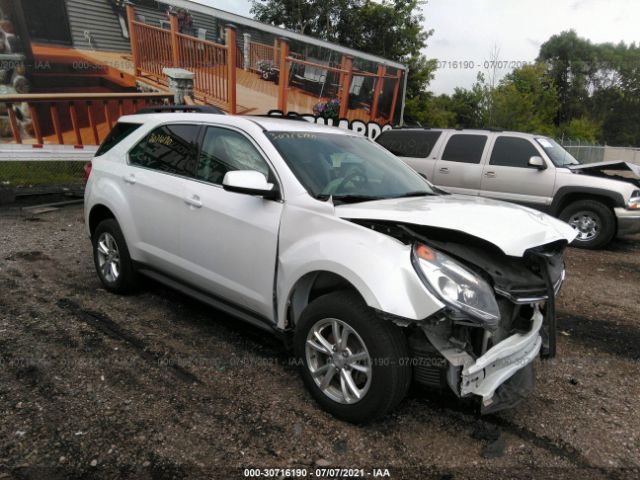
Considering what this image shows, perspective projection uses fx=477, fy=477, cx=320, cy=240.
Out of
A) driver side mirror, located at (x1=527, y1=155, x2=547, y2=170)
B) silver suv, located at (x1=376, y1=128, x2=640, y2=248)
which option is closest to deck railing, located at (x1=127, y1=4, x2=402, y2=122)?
silver suv, located at (x1=376, y1=128, x2=640, y2=248)

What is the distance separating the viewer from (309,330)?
9.27 feet

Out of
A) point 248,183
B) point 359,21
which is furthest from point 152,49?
point 359,21

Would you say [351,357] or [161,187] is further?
[161,187]

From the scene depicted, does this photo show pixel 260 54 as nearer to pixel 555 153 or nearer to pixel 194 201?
pixel 555 153

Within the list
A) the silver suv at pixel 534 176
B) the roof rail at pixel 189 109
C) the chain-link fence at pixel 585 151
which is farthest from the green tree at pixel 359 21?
the roof rail at pixel 189 109

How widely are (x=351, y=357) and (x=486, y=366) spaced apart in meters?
0.71

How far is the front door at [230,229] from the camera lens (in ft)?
10.3

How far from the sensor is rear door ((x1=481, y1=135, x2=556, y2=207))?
799 cm

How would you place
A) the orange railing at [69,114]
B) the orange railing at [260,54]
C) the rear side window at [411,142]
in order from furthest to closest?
1. the orange railing at [260,54]
2. the orange railing at [69,114]
3. the rear side window at [411,142]

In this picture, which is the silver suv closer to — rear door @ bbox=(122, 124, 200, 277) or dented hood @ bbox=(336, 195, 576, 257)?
dented hood @ bbox=(336, 195, 576, 257)

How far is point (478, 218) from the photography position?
2.71 m

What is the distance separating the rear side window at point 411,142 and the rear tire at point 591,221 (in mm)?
2627

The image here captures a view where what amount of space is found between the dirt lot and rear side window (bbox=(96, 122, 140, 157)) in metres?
1.54

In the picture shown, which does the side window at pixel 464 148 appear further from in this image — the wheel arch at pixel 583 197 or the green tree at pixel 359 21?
the green tree at pixel 359 21
